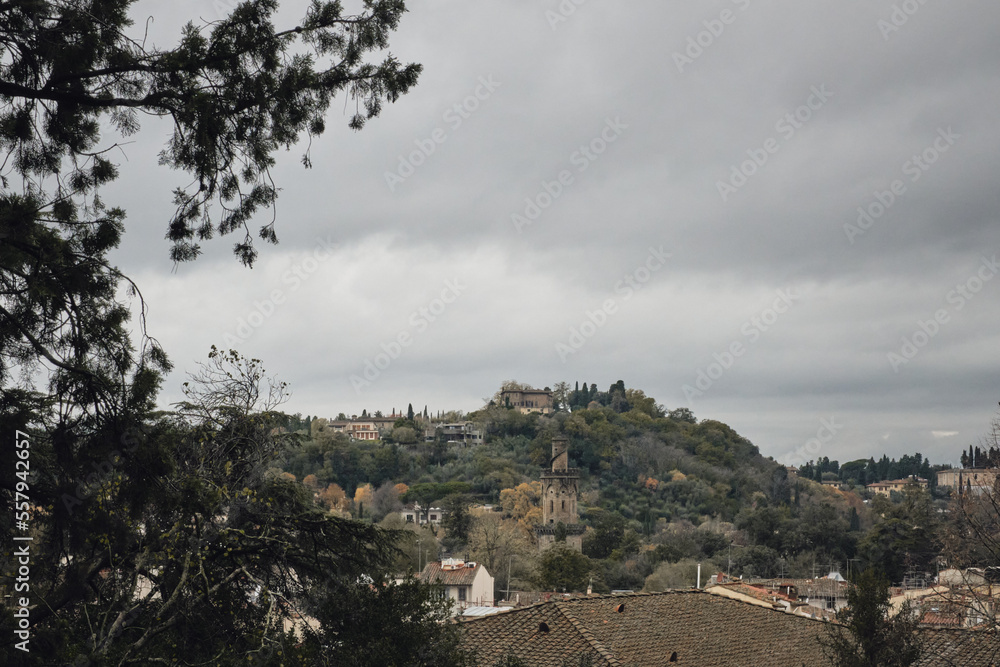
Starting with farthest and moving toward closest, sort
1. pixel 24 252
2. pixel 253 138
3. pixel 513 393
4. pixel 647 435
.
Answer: pixel 513 393 → pixel 647 435 → pixel 253 138 → pixel 24 252

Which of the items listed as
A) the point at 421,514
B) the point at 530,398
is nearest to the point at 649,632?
the point at 421,514

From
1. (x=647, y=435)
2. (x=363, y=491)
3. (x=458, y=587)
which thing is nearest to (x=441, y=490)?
(x=363, y=491)

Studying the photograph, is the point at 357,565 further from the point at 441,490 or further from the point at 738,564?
the point at 441,490

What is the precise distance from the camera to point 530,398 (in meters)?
150

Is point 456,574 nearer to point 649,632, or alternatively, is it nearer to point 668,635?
point 668,635

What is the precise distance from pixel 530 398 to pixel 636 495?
4973cm

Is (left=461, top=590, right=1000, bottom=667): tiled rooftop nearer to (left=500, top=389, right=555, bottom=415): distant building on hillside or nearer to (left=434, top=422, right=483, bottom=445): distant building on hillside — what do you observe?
(left=434, top=422, right=483, bottom=445): distant building on hillside

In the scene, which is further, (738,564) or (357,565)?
(738,564)

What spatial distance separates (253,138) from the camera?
20.4 ft

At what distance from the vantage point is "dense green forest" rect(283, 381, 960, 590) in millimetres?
54812

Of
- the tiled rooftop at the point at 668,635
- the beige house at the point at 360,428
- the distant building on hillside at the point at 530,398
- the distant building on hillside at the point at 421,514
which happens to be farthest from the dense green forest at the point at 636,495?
the tiled rooftop at the point at 668,635

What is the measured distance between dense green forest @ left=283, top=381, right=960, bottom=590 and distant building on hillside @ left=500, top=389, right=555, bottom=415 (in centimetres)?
248

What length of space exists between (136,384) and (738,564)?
55.5m

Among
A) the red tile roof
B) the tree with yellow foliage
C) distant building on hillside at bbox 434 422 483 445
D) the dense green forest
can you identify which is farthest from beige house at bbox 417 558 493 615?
distant building on hillside at bbox 434 422 483 445
